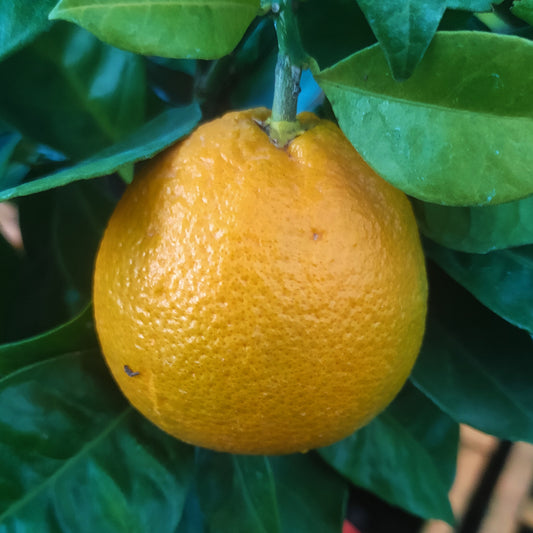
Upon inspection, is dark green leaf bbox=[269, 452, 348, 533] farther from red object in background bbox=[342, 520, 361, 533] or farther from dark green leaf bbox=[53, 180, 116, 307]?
dark green leaf bbox=[53, 180, 116, 307]

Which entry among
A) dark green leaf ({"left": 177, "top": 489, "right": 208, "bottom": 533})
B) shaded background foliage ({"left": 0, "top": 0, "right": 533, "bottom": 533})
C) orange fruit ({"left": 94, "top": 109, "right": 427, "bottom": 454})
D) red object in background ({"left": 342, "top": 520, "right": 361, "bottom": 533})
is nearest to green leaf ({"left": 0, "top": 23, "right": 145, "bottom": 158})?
shaded background foliage ({"left": 0, "top": 0, "right": 533, "bottom": 533})

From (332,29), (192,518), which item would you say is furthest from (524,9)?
(192,518)

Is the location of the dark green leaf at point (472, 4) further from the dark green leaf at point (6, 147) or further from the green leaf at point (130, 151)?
the dark green leaf at point (6, 147)

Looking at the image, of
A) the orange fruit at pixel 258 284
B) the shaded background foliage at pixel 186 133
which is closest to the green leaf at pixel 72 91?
the shaded background foliage at pixel 186 133

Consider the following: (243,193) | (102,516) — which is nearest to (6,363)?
(102,516)

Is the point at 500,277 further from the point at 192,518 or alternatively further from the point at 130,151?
the point at 192,518

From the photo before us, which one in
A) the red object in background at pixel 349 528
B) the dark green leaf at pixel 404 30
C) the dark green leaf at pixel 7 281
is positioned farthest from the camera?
the red object in background at pixel 349 528
